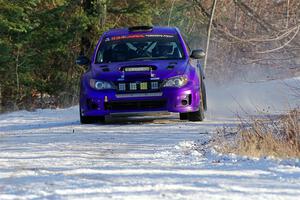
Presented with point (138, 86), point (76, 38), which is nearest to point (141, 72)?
point (138, 86)

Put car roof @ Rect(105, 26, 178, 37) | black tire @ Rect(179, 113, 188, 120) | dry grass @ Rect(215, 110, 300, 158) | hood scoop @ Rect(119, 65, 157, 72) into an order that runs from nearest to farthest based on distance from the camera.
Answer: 1. dry grass @ Rect(215, 110, 300, 158)
2. hood scoop @ Rect(119, 65, 157, 72)
3. black tire @ Rect(179, 113, 188, 120)
4. car roof @ Rect(105, 26, 178, 37)

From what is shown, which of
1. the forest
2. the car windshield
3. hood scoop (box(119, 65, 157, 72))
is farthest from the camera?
the forest

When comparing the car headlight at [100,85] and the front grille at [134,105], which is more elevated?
the car headlight at [100,85]

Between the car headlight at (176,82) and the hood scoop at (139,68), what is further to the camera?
the hood scoop at (139,68)

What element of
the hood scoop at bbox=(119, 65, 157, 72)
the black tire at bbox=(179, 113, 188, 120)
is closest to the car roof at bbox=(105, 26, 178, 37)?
the hood scoop at bbox=(119, 65, 157, 72)

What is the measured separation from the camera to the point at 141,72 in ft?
38.0

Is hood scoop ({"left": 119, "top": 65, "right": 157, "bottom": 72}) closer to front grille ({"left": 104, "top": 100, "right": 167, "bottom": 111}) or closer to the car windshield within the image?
front grille ({"left": 104, "top": 100, "right": 167, "bottom": 111})

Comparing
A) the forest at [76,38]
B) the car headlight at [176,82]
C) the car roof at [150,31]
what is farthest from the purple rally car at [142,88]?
the forest at [76,38]

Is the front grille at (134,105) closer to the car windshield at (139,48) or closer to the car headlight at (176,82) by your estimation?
the car headlight at (176,82)

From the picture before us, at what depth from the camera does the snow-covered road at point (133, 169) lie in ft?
17.3

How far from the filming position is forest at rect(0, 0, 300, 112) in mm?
23516

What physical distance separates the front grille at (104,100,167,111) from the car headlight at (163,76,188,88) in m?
0.29

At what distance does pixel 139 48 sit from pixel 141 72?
4.18 ft

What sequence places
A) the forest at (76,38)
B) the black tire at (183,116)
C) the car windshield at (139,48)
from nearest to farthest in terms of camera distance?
the black tire at (183,116) → the car windshield at (139,48) → the forest at (76,38)
